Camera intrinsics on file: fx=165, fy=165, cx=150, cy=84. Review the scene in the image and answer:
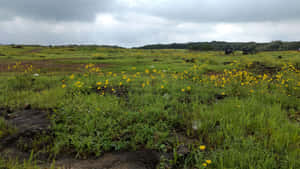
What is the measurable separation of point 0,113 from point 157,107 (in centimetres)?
368

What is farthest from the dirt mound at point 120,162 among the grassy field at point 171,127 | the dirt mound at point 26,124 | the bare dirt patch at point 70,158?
the dirt mound at point 26,124

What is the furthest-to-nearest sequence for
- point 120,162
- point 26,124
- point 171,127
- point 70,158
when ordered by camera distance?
point 26,124, point 171,127, point 70,158, point 120,162

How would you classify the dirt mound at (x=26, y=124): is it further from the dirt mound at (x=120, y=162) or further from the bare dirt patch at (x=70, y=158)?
the dirt mound at (x=120, y=162)

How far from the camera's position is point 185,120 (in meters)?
3.29

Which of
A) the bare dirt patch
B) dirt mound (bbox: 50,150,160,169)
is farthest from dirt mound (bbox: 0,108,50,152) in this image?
dirt mound (bbox: 50,150,160,169)

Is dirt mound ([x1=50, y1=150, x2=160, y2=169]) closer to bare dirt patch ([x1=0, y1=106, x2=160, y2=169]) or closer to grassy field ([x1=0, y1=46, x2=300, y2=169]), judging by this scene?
bare dirt patch ([x1=0, y1=106, x2=160, y2=169])

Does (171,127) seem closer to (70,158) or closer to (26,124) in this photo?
(70,158)

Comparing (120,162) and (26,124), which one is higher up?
(26,124)

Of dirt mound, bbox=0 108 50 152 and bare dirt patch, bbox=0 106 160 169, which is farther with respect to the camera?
dirt mound, bbox=0 108 50 152

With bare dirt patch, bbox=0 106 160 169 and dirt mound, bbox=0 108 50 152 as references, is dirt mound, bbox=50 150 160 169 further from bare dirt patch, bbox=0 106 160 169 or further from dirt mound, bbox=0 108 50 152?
dirt mound, bbox=0 108 50 152

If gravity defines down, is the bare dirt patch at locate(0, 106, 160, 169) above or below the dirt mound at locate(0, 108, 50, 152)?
below

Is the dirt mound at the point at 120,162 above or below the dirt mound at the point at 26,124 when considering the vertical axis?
below

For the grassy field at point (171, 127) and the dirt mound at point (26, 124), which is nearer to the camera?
the grassy field at point (171, 127)

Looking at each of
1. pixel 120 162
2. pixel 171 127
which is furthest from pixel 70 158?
pixel 171 127
